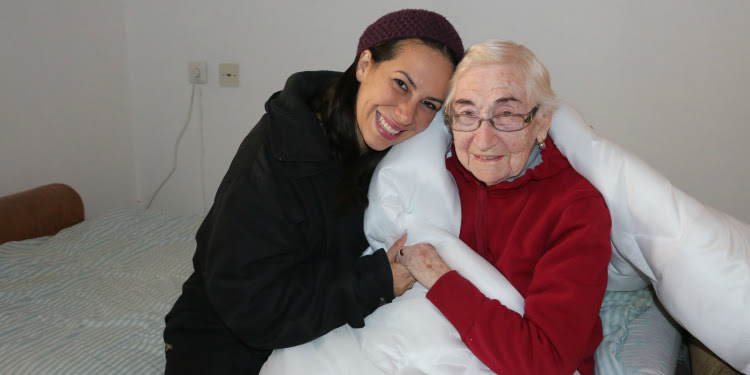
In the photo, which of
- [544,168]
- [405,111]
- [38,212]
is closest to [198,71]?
[38,212]

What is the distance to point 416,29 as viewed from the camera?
1223 mm

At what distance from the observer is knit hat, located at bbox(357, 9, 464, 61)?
1226mm

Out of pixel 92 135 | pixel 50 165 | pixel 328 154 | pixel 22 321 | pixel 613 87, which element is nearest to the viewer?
pixel 328 154

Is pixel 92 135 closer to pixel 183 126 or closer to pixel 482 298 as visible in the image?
pixel 183 126

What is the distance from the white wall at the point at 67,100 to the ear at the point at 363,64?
199 cm

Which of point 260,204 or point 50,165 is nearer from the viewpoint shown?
point 260,204

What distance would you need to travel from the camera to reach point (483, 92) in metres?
1.15

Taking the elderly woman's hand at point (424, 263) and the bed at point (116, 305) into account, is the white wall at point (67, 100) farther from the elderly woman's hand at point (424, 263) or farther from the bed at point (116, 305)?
the elderly woman's hand at point (424, 263)

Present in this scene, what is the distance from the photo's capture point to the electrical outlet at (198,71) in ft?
9.87

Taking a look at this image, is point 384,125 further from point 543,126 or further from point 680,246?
point 680,246

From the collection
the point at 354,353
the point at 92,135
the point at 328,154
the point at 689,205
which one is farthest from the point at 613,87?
the point at 92,135

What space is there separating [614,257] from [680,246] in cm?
23

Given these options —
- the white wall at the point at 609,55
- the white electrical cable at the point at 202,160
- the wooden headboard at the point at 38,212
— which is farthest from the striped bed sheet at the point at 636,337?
the white electrical cable at the point at 202,160

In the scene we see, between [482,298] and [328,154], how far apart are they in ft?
1.48
